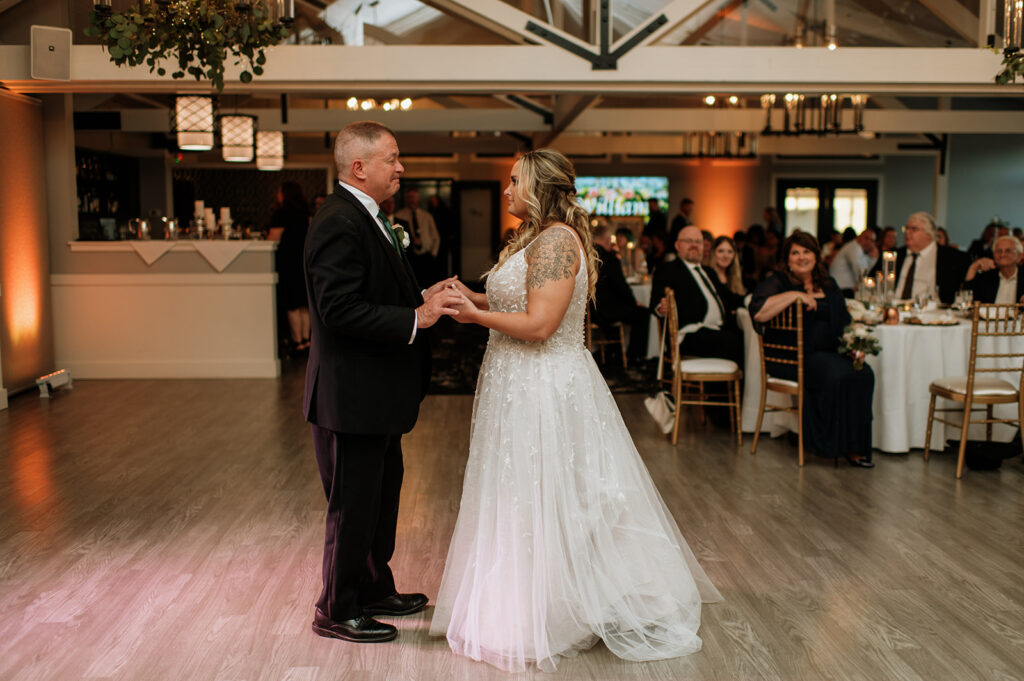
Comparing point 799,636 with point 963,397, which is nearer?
point 799,636

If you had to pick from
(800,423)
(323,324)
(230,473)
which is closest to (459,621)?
(323,324)

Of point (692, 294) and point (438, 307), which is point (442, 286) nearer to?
point (438, 307)

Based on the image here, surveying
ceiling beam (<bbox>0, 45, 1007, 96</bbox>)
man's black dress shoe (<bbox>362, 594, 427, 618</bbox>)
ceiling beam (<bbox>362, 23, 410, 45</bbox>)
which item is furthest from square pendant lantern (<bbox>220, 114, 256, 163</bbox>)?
man's black dress shoe (<bbox>362, 594, 427, 618</bbox>)

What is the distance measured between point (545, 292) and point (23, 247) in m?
6.51

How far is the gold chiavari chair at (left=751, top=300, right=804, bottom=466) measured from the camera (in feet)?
18.2

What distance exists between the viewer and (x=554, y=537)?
3037 millimetres

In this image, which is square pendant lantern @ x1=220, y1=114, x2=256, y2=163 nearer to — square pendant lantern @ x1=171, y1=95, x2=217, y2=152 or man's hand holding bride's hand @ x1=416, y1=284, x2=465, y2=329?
square pendant lantern @ x1=171, y1=95, x2=217, y2=152

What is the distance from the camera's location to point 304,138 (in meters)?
16.5

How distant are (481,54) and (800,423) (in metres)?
3.58

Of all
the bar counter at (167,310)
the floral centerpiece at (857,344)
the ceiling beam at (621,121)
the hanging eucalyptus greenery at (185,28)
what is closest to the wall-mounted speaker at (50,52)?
the bar counter at (167,310)

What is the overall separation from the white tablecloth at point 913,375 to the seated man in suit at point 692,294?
1.04m

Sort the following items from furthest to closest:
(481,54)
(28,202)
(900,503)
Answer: (28,202) → (481,54) → (900,503)

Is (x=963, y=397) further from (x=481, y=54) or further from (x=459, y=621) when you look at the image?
(x=481, y=54)

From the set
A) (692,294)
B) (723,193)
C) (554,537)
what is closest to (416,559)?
(554,537)
